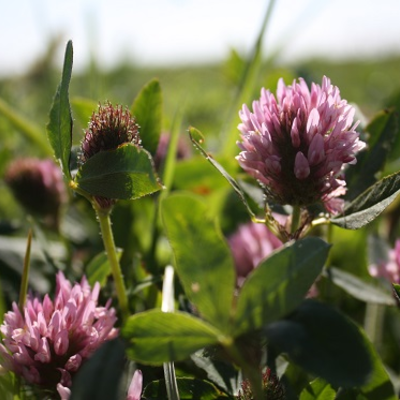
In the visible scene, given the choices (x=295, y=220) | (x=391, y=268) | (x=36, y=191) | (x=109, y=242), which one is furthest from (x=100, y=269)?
(x=36, y=191)

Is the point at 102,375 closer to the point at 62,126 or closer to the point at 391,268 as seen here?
the point at 62,126

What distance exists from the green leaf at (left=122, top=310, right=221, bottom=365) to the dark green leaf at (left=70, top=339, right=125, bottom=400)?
0.01 meters

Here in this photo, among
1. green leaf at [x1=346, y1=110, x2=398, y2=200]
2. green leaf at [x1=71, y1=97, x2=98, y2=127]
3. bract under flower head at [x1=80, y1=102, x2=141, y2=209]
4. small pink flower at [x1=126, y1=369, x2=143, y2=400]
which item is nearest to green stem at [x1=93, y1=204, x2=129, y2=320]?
bract under flower head at [x1=80, y1=102, x2=141, y2=209]

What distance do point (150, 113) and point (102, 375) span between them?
0.34 meters

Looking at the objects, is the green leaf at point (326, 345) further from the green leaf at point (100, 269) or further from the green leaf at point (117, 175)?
the green leaf at point (100, 269)

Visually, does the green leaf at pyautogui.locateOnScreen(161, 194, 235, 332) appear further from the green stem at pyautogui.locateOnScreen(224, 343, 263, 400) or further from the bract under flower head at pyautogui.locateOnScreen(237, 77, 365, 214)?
the bract under flower head at pyautogui.locateOnScreen(237, 77, 365, 214)

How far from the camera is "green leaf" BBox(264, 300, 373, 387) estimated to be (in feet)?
1.23

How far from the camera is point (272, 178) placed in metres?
0.54

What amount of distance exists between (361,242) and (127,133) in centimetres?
60

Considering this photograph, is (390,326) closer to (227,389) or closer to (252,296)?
(227,389)

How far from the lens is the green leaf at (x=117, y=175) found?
0.48 m

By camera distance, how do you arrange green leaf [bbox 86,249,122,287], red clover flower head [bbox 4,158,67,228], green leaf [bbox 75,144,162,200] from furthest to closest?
1. red clover flower head [bbox 4,158,67,228]
2. green leaf [bbox 86,249,122,287]
3. green leaf [bbox 75,144,162,200]

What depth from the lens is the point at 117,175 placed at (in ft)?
1.62

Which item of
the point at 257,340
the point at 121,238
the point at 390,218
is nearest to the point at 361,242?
the point at 390,218
